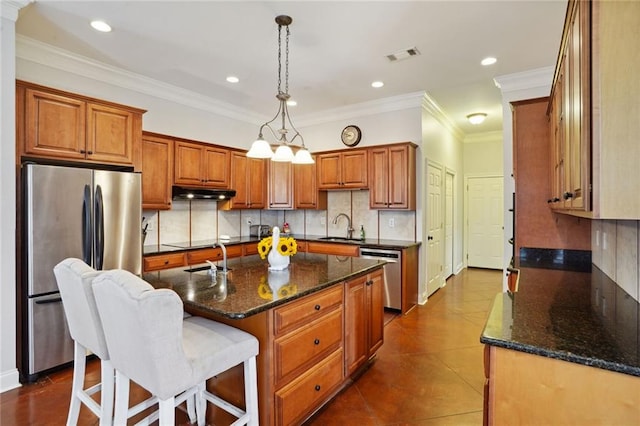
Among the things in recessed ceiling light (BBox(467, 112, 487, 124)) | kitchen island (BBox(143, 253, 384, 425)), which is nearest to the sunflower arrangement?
kitchen island (BBox(143, 253, 384, 425))

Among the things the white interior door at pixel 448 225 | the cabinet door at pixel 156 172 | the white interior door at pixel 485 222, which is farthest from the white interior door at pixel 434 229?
the cabinet door at pixel 156 172

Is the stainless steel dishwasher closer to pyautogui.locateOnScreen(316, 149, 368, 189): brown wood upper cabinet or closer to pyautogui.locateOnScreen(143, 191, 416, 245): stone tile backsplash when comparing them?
pyautogui.locateOnScreen(143, 191, 416, 245): stone tile backsplash

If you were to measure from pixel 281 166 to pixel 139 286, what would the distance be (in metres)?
4.24

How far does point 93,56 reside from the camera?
341 centimetres

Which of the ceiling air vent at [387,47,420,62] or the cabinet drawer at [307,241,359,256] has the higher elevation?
the ceiling air vent at [387,47,420,62]

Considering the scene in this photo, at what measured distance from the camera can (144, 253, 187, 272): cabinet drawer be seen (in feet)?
11.9

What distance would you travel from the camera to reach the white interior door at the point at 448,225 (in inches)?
236

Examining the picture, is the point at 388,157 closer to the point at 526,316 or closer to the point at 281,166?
the point at 281,166

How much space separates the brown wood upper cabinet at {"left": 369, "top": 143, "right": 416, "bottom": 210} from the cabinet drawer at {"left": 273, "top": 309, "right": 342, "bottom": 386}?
2571 millimetres

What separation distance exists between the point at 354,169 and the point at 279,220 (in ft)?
6.33

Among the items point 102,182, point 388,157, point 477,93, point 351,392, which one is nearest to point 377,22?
point 388,157

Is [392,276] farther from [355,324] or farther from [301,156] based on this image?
[301,156]

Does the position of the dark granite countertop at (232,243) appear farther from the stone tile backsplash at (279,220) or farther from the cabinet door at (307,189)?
the cabinet door at (307,189)

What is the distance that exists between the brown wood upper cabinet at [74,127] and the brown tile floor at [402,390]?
6.46ft
